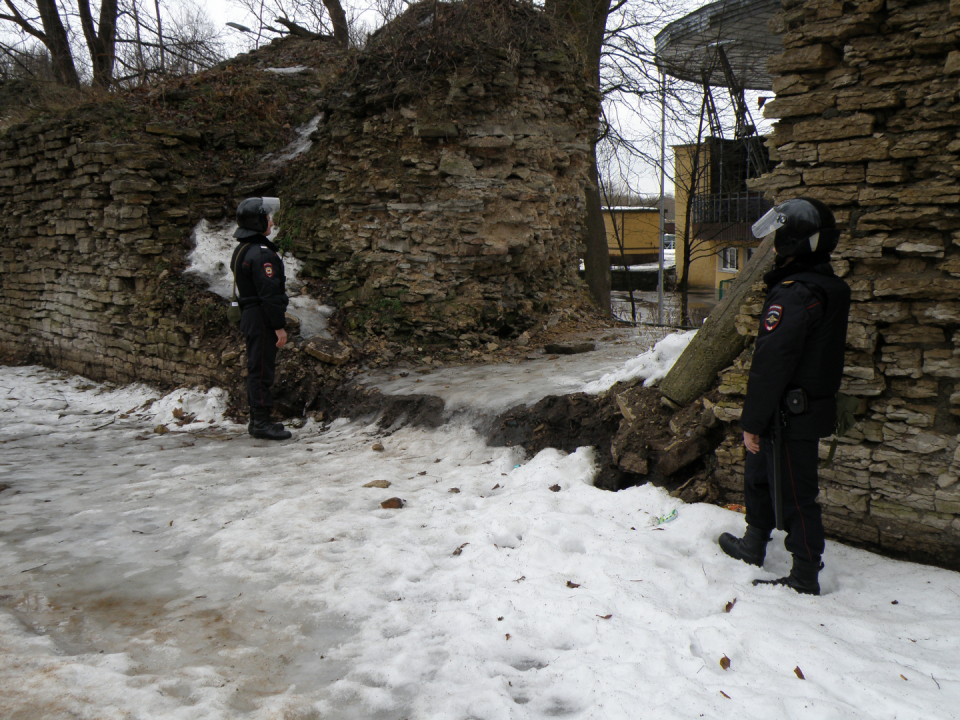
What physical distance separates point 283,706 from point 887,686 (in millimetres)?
2198

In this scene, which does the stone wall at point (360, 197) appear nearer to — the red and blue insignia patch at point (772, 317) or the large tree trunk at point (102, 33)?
the large tree trunk at point (102, 33)

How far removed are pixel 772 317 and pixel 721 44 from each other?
13.9 meters

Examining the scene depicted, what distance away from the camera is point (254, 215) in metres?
6.06

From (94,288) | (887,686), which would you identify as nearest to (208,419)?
(94,288)

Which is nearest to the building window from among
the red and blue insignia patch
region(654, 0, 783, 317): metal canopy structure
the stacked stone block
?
region(654, 0, 783, 317): metal canopy structure

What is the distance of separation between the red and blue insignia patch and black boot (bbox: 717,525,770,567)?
103 centimetres

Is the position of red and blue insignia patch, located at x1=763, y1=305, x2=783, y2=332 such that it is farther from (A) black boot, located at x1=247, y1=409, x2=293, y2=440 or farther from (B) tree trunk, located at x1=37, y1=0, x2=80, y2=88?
(B) tree trunk, located at x1=37, y1=0, x2=80, y2=88

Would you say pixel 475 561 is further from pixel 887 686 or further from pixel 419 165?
pixel 419 165

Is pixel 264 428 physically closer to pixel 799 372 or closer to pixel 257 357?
pixel 257 357

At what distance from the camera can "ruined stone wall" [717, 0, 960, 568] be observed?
3.27 metres

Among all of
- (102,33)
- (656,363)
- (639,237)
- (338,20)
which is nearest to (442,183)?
(656,363)

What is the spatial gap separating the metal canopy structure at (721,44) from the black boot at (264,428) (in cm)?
1154

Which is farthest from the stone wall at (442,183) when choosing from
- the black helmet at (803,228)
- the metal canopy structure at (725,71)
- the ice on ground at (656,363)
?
the metal canopy structure at (725,71)

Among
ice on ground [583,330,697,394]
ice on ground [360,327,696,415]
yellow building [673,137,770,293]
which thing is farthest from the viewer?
yellow building [673,137,770,293]
